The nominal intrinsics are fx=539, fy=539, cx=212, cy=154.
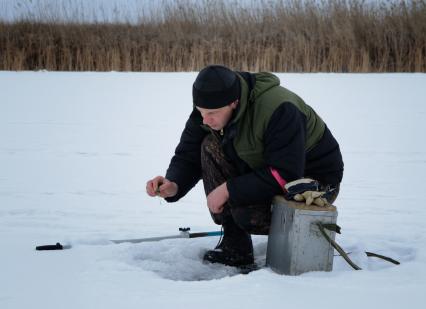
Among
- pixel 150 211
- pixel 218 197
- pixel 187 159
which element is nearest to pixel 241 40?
pixel 150 211

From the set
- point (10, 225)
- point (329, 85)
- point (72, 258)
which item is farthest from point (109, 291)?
point (329, 85)

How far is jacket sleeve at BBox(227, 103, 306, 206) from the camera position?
6.64 ft

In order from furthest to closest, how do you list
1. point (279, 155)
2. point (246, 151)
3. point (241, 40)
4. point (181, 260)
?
point (241, 40) < point (181, 260) < point (246, 151) < point (279, 155)

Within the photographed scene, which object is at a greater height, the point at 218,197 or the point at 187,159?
the point at 187,159

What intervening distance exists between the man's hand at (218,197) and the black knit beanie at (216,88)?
336 mm

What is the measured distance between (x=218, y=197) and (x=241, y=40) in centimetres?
792

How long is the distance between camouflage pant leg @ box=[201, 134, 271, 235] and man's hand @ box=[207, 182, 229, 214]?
0.06 m

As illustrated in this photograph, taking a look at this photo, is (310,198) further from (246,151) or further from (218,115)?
(218,115)

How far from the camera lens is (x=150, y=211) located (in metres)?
3.40

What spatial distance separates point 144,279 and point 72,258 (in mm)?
441

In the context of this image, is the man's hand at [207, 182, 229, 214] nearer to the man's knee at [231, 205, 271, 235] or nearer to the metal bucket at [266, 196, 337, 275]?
the man's knee at [231, 205, 271, 235]

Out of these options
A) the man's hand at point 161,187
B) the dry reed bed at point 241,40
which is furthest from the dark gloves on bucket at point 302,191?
the dry reed bed at point 241,40

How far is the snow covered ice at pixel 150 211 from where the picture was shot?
195 centimetres

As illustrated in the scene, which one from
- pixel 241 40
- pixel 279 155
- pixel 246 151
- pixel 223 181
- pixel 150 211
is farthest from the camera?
pixel 241 40
